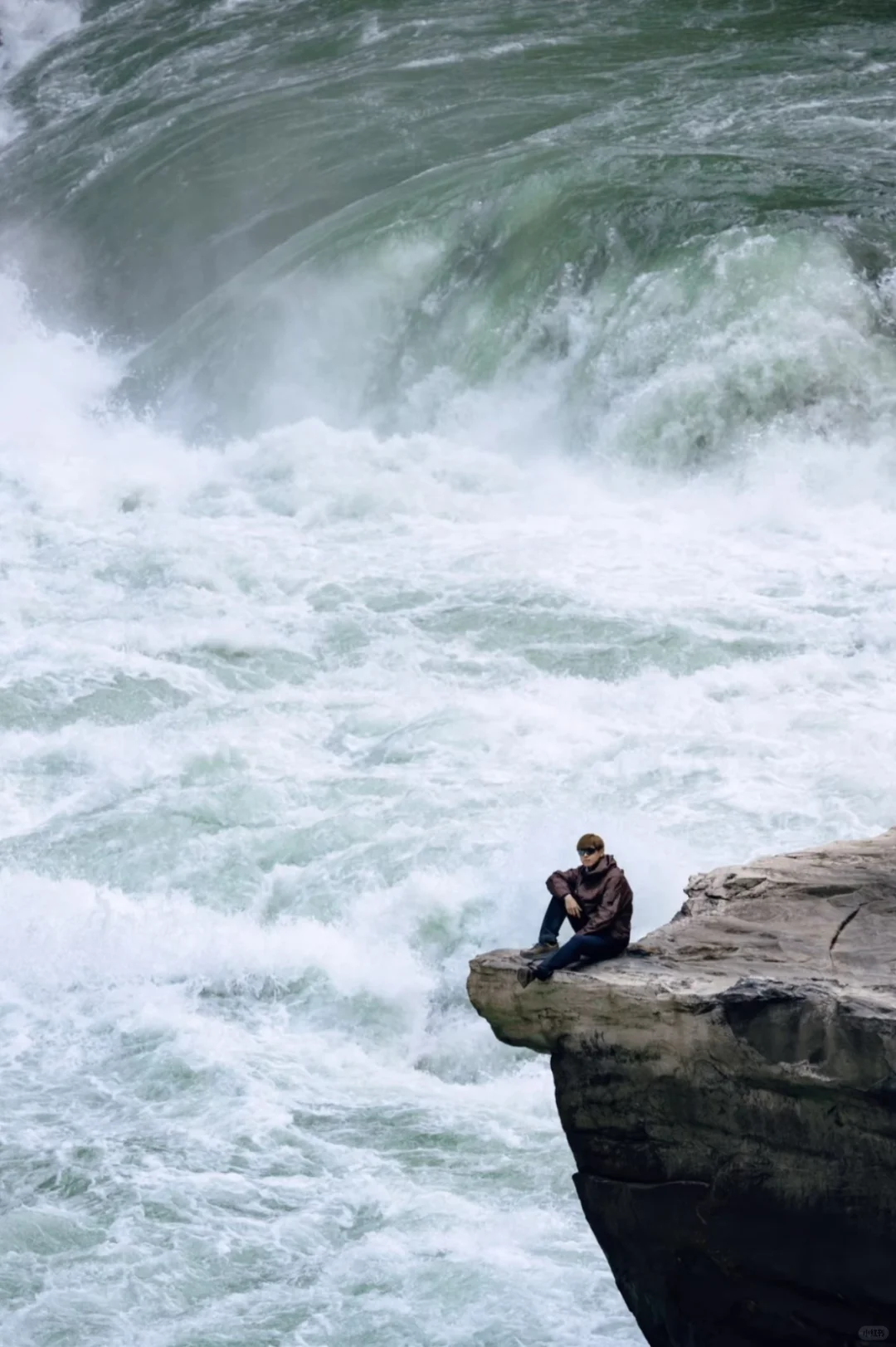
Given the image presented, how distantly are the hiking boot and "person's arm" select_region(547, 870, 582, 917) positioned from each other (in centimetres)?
13

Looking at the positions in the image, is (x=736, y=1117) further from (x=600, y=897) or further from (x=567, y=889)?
(x=567, y=889)

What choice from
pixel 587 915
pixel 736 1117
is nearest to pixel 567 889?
pixel 587 915

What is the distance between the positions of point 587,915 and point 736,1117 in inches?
36.4

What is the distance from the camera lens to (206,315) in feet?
71.0

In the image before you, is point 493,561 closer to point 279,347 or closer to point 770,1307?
point 279,347

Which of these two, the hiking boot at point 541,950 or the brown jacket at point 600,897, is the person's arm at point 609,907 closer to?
the brown jacket at point 600,897

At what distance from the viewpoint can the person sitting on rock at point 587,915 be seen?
662 centimetres

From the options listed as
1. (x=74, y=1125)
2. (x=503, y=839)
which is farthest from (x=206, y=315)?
(x=74, y=1125)

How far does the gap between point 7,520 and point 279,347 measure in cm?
401

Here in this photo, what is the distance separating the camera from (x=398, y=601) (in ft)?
50.0

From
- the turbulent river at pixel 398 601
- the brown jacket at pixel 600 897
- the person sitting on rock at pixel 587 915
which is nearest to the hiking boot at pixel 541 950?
the person sitting on rock at pixel 587 915

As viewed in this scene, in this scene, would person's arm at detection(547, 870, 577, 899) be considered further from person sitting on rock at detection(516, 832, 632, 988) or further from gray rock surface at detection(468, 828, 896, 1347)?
gray rock surface at detection(468, 828, 896, 1347)

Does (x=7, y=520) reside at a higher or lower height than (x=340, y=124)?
lower

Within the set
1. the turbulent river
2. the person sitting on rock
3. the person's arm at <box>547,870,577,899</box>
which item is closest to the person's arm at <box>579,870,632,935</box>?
the person sitting on rock
